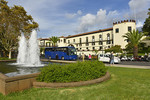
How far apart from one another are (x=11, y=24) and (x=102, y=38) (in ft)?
121

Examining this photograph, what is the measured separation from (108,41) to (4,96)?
47.9 m

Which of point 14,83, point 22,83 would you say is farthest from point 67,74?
point 14,83

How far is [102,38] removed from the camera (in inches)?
1999

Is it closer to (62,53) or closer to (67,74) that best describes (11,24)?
(62,53)

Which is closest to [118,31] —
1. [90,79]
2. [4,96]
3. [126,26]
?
[126,26]

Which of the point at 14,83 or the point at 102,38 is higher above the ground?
the point at 102,38

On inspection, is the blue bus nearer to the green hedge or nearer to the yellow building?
the green hedge

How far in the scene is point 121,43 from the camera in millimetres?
41969

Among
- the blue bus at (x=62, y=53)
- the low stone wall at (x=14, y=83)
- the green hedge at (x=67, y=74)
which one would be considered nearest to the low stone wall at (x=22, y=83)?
the low stone wall at (x=14, y=83)

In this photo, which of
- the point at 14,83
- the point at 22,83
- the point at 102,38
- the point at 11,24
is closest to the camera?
the point at 14,83

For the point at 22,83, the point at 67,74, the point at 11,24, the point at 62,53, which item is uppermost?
the point at 11,24

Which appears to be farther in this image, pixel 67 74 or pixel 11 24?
pixel 11 24

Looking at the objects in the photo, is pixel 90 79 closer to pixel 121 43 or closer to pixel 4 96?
pixel 4 96

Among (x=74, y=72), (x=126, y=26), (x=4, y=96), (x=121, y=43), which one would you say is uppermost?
(x=126, y=26)
